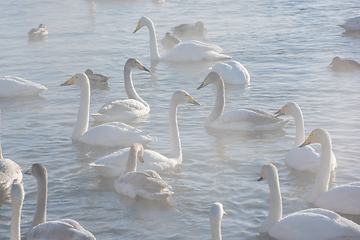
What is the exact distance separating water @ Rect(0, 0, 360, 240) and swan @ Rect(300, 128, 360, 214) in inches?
7.4

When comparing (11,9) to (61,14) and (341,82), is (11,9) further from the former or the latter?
(341,82)

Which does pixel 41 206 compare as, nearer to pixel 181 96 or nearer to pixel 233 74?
pixel 181 96

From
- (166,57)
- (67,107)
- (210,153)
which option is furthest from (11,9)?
(210,153)

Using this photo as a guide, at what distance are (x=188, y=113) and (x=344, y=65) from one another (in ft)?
17.2

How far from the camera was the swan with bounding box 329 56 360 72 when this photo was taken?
14.0m

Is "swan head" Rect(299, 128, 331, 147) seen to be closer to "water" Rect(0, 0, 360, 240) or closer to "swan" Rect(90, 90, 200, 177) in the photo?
"water" Rect(0, 0, 360, 240)

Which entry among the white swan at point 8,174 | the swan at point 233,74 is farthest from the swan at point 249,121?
the white swan at point 8,174

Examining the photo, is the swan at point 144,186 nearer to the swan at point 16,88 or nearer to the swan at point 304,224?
the swan at point 304,224

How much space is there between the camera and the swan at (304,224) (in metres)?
5.32

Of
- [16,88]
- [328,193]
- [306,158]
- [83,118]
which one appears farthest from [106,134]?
[16,88]

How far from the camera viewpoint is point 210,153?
351 inches

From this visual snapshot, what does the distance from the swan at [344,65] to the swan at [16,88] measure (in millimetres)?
7738

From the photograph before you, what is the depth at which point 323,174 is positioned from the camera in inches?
261

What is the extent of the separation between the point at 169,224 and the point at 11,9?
25.3 meters
